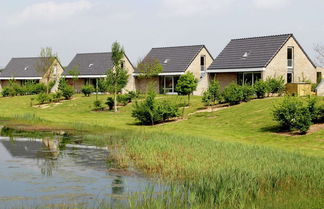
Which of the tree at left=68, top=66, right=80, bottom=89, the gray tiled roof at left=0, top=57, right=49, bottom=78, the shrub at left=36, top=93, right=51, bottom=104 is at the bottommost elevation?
the shrub at left=36, top=93, right=51, bottom=104

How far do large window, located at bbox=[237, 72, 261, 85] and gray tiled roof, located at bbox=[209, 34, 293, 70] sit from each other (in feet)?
3.13

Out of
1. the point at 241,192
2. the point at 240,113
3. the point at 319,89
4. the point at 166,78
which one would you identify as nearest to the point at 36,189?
the point at 241,192

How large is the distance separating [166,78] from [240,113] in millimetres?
24400

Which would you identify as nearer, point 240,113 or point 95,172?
point 95,172

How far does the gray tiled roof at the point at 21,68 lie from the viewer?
67125 millimetres

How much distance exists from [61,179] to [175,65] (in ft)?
133

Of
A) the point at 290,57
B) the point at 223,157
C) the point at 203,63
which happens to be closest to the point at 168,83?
the point at 203,63

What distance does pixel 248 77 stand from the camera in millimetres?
46188

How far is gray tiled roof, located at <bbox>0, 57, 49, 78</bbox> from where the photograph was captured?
67.1 meters

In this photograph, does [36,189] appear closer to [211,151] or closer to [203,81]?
[211,151]

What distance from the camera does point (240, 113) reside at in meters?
31.5

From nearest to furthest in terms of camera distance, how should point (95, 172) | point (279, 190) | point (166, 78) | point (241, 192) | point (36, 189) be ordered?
point (241, 192) → point (279, 190) → point (36, 189) → point (95, 172) → point (166, 78)

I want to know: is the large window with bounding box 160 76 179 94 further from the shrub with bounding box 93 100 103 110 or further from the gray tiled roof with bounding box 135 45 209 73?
the shrub with bounding box 93 100 103 110

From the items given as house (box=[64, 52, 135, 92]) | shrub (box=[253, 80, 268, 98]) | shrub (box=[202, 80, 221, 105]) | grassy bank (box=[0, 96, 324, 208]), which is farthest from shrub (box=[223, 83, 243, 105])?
house (box=[64, 52, 135, 92])
